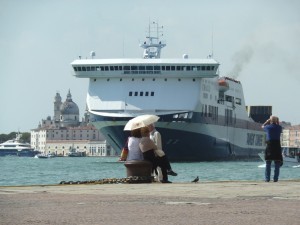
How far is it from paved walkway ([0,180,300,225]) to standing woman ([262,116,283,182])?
340cm

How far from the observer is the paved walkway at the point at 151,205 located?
9.67 m

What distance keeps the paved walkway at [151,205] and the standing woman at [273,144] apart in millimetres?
3396

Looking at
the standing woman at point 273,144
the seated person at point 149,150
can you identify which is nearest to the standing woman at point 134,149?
the seated person at point 149,150

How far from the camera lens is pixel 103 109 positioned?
7406 centimetres

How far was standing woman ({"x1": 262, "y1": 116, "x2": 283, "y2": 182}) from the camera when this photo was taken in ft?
60.7

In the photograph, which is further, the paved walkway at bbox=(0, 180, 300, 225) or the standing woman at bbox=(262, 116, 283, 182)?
the standing woman at bbox=(262, 116, 283, 182)

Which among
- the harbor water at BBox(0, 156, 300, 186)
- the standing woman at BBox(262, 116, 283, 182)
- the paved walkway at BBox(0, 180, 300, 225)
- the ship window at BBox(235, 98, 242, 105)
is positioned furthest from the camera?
the ship window at BBox(235, 98, 242, 105)

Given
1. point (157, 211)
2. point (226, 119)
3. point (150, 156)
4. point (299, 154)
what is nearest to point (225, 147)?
point (226, 119)

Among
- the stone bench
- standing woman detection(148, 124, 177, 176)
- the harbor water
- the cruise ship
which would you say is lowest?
the harbor water

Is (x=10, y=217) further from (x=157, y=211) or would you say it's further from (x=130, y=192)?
(x=130, y=192)

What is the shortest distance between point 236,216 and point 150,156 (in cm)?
682

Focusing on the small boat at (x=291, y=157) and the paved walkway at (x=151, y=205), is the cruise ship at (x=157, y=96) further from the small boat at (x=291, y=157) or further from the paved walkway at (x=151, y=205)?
the paved walkway at (x=151, y=205)

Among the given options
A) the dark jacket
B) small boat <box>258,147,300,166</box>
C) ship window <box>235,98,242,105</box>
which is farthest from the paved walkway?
ship window <box>235,98,242,105</box>

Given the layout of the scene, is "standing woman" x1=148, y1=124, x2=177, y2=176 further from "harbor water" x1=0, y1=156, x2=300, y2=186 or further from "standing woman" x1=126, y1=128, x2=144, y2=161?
"harbor water" x1=0, y1=156, x2=300, y2=186
